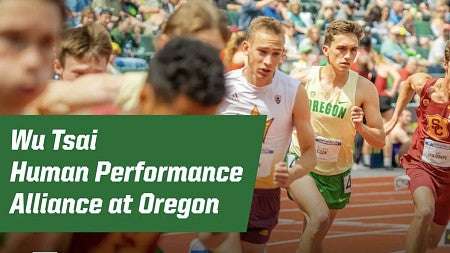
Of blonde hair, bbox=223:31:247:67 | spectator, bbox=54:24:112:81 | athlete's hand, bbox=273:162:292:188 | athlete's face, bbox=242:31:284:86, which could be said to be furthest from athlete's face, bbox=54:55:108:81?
blonde hair, bbox=223:31:247:67

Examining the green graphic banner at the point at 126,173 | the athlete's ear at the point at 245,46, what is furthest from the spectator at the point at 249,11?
the green graphic banner at the point at 126,173

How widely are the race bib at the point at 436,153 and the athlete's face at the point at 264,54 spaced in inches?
92.1

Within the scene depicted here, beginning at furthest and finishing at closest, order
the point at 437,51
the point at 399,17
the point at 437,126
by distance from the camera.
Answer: the point at 399,17 < the point at 437,51 < the point at 437,126

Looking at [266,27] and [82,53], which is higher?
[82,53]

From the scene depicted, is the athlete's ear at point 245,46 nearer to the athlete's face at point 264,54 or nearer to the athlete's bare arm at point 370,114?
the athlete's face at point 264,54

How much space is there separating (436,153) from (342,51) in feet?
3.78

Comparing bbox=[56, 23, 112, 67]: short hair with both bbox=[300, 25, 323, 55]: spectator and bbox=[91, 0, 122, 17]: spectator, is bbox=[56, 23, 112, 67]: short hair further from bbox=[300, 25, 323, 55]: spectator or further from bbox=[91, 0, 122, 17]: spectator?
bbox=[300, 25, 323, 55]: spectator

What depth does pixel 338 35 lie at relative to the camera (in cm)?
885

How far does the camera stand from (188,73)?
266cm

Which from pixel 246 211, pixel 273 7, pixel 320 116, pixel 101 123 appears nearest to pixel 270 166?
pixel 320 116

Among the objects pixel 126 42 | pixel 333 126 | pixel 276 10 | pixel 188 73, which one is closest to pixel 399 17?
pixel 276 10

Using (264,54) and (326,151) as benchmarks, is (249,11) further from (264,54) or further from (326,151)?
(264,54)

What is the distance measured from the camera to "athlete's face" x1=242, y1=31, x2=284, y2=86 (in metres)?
7.04

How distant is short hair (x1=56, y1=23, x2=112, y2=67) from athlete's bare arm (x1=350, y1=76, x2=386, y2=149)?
3083 mm
